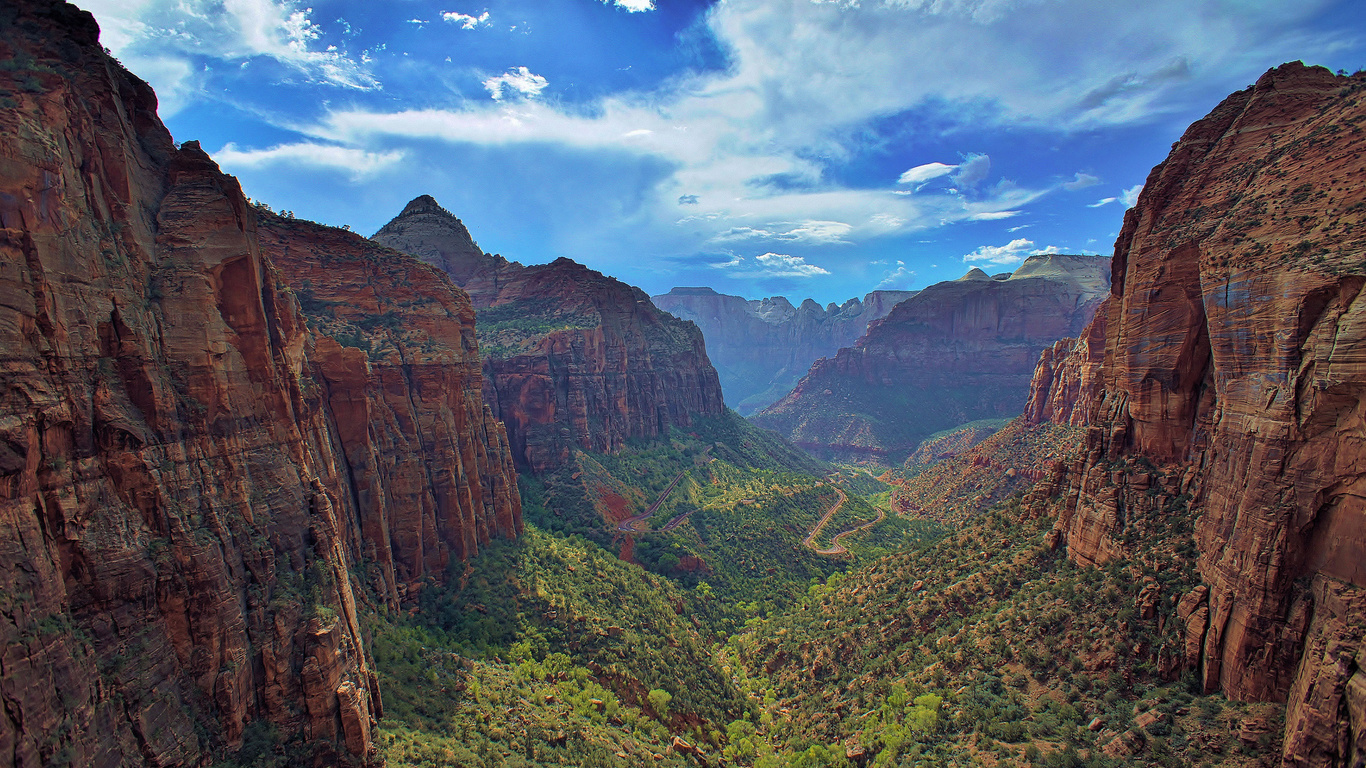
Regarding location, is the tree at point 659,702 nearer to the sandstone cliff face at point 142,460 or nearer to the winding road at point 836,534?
the sandstone cliff face at point 142,460

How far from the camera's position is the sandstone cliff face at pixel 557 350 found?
7662 centimetres

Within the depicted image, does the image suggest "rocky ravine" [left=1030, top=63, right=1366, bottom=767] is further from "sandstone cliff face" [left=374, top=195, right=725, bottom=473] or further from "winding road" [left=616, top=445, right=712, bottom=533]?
"sandstone cliff face" [left=374, top=195, right=725, bottom=473]

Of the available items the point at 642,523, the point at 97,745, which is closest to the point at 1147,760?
the point at 97,745

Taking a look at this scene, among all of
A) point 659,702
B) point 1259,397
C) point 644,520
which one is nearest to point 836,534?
point 644,520

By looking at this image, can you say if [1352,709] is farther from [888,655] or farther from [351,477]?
[351,477]

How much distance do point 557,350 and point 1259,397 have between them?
77.9m

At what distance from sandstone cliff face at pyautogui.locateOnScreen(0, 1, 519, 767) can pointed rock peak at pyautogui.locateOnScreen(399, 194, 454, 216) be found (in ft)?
263

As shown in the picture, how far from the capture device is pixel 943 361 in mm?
177375

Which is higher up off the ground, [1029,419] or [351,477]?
[351,477]

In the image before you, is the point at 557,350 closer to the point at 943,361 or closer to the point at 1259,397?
the point at 1259,397

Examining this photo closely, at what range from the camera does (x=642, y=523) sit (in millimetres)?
75000

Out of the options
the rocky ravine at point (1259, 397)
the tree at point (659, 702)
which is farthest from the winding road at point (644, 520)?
the rocky ravine at point (1259, 397)

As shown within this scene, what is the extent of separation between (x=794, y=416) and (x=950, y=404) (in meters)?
50.6

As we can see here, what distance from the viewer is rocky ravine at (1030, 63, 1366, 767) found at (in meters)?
17.3
